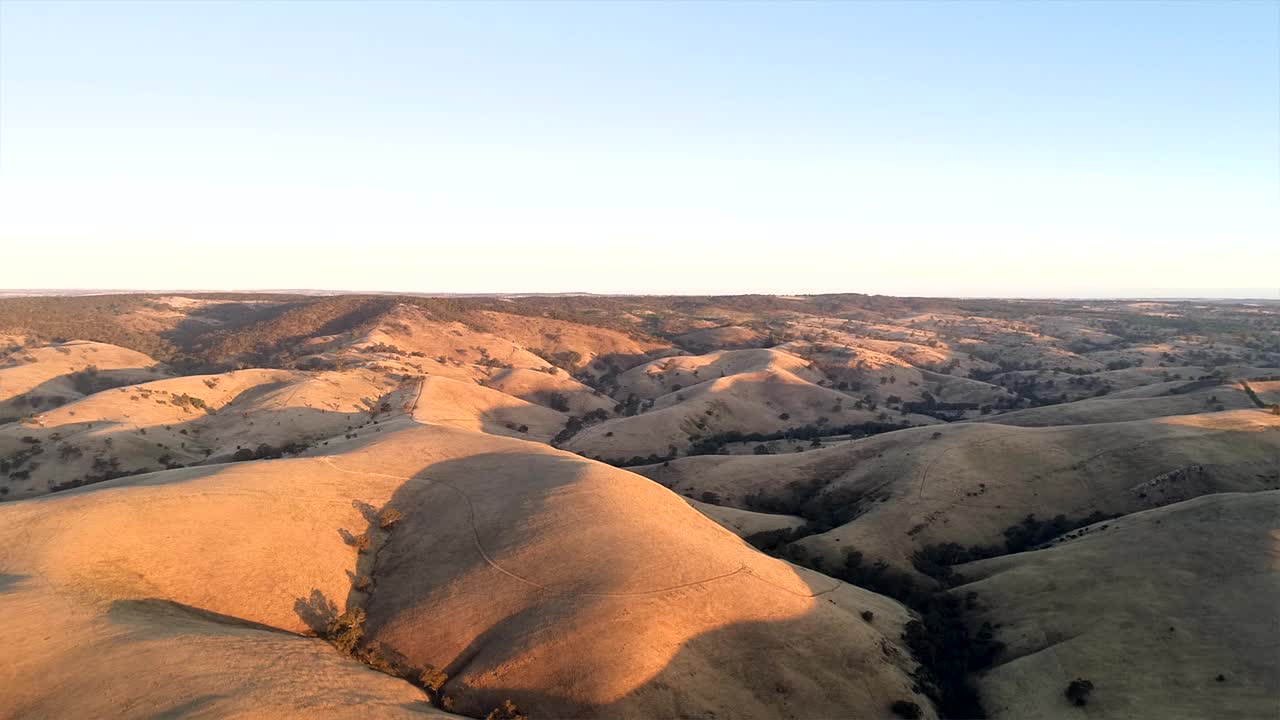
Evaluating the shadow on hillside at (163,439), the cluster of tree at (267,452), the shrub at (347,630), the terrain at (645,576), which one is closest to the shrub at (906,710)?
the terrain at (645,576)

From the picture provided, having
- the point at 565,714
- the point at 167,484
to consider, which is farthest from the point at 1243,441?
the point at 167,484

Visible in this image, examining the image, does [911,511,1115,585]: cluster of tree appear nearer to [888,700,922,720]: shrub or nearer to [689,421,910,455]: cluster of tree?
[888,700,922,720]: shrub

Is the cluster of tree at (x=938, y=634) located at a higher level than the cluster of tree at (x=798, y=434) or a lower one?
higher

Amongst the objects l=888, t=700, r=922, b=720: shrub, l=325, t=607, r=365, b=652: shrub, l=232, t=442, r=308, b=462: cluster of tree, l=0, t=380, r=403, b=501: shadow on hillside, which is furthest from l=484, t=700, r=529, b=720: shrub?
l=232, t=442, r=308, b=462: cluster of tree

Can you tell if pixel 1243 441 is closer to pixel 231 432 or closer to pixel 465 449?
pixel 465 449

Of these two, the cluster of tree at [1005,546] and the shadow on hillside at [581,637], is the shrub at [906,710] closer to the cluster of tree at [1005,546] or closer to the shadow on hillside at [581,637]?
the shadow on hillside at [581,637]

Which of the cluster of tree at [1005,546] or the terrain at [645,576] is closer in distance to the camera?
the terrain at [645,576]
